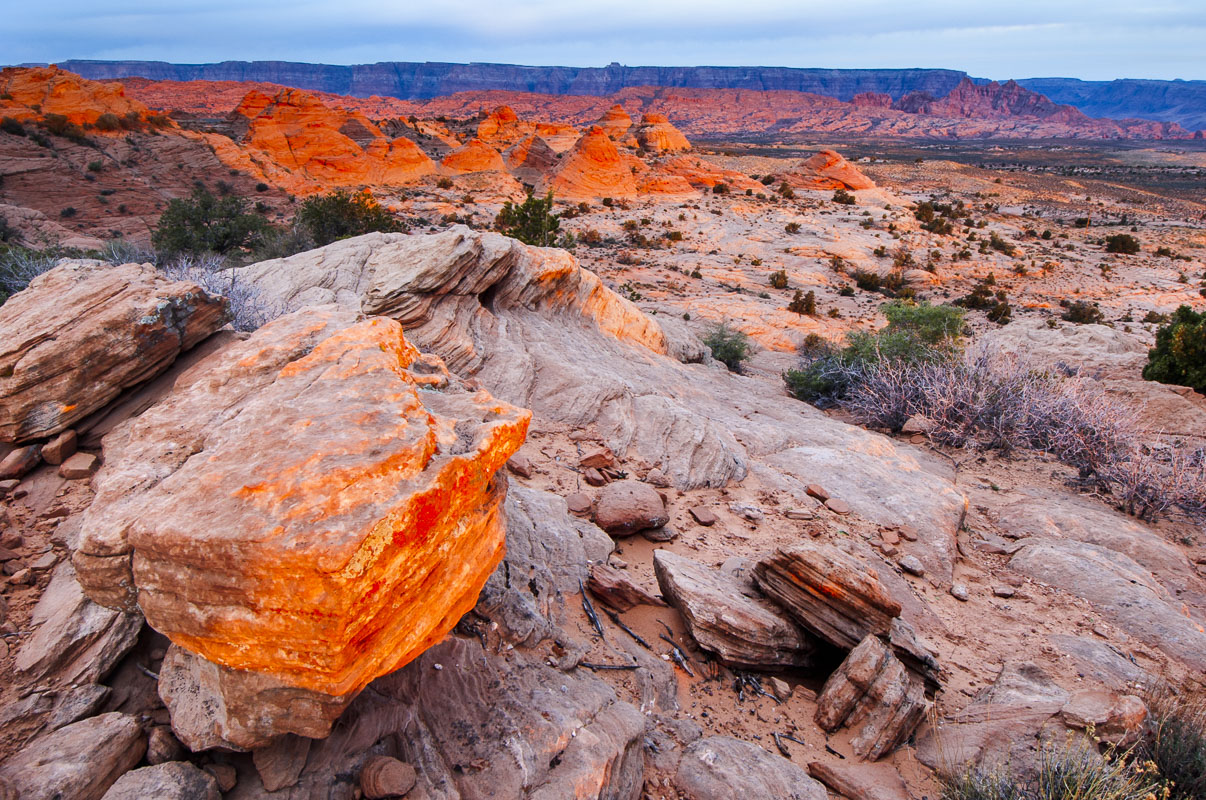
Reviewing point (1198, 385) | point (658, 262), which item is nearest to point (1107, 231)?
point (658, 262)

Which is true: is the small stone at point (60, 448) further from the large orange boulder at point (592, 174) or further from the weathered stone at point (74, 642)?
the large orange boulder at point (592, 174)

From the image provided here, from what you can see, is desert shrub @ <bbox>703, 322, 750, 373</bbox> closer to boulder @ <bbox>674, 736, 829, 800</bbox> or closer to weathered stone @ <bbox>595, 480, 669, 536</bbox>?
weathered stone @ <bbox>595, 480, 669, 536</bbox>

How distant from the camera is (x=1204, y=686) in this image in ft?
15.6

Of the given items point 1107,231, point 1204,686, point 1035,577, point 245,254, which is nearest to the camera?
point 1204,686

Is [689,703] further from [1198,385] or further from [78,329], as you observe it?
[1198,385]

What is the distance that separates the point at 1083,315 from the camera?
20.5m

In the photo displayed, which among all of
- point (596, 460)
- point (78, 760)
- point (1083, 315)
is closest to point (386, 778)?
point (78, 760)

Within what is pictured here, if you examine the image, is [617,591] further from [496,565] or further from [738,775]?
[496,565]

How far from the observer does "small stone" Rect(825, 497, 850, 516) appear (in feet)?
21.5

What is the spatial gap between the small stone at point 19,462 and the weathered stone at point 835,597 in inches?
195

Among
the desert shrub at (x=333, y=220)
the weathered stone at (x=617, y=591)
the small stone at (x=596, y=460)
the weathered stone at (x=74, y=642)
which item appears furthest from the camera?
the desert shrub at (x=333, y=220)

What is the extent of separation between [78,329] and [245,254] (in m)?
15.1

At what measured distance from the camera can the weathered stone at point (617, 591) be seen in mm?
4379

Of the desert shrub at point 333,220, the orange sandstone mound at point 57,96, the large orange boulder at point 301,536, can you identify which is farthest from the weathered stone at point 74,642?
the orange sandstone mound at point 57,96
